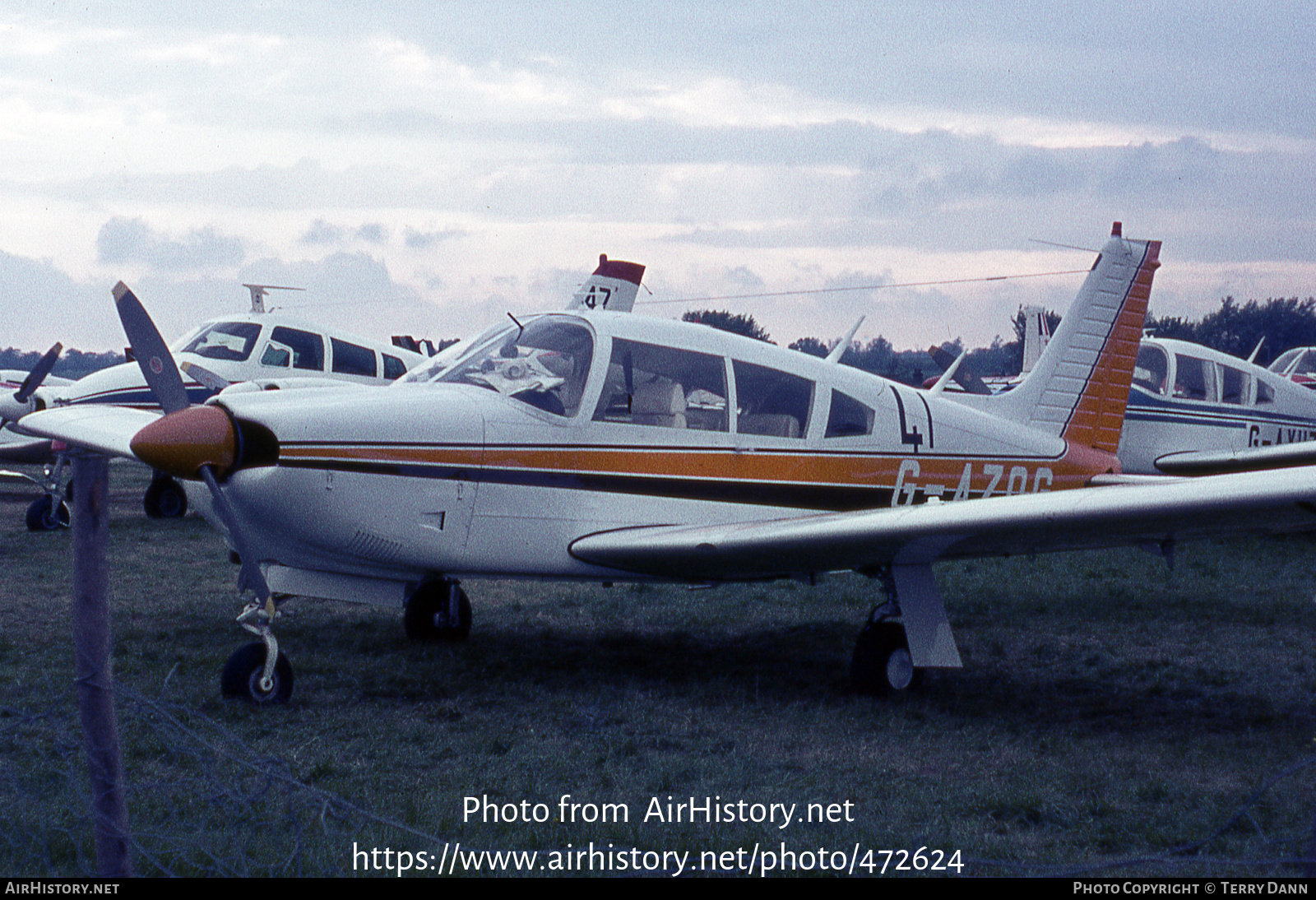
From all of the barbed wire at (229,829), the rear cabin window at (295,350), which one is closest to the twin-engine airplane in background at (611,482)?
the barbed wire at (229,829)

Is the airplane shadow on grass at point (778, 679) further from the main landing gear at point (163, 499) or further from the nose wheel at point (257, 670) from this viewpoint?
the main landing gear at point (163, 499)

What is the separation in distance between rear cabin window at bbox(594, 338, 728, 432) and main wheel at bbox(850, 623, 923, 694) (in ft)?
4.81

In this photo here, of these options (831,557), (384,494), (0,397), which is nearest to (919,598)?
(831,557)

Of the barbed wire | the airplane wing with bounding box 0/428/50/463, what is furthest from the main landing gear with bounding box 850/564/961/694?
the airplane wing with bounding box 0/428/50/463

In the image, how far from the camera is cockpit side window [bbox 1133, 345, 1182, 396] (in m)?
14.3

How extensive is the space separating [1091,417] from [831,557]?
3607 millimetres

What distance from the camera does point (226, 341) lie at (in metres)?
15.3

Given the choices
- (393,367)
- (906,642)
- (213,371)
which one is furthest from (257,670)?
(393,367)

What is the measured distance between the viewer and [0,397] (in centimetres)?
1445

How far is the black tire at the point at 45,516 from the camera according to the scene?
1355 cm

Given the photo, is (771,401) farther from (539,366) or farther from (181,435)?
(181,435)

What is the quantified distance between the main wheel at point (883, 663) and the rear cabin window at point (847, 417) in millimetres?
1291

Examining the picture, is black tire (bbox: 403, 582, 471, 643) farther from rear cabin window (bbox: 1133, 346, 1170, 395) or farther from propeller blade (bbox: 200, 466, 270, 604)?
rear cabin window (bbox: 1133, 346, 1170, 395)

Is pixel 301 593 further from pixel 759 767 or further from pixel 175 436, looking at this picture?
pixel 759 767
